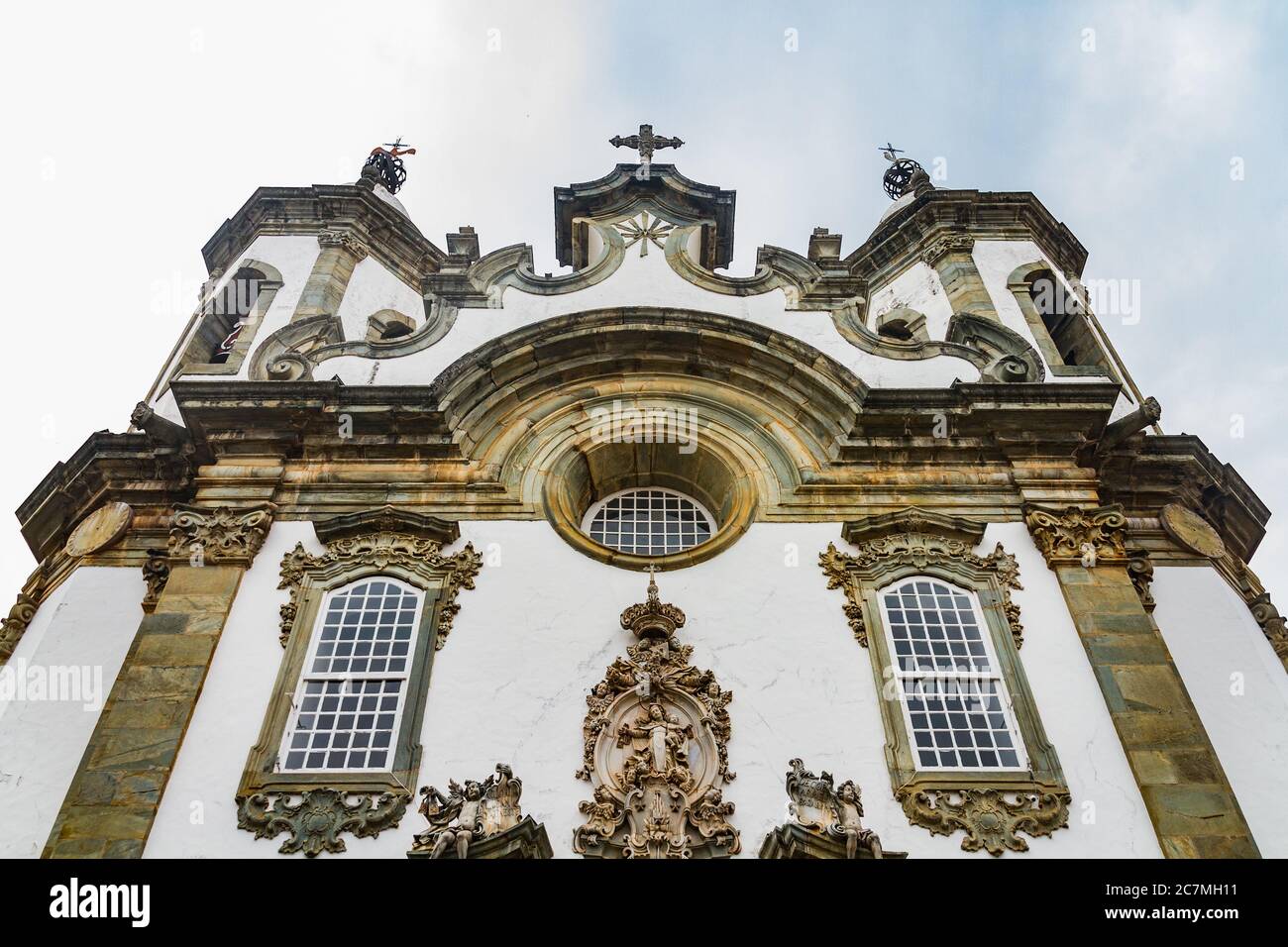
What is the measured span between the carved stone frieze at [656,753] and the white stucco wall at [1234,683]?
495cm

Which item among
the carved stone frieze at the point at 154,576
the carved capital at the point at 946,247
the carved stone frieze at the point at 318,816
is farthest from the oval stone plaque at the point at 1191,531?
the carved stone frieze at the point at 154,576

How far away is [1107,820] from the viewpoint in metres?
9.34

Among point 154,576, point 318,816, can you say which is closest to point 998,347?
point 318,816

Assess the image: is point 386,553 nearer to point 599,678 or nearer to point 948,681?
point 599,678

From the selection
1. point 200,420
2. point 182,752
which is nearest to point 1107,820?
point 182,752

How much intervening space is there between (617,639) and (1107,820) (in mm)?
4673

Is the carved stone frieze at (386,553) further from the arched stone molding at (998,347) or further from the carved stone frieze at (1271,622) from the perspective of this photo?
the carved stone frieze at (1271,622)

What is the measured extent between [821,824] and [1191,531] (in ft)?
21.6

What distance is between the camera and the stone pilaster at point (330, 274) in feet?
53.3

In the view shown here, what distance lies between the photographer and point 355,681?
34.3 feet

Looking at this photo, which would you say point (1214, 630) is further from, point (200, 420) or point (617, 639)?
point (200, 420)

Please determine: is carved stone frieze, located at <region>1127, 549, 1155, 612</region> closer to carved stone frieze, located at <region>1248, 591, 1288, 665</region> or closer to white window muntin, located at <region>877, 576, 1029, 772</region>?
carved stone frieze, located at <region>1248, 591, 1288, 665</region>

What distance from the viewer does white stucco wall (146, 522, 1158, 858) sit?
367 inches

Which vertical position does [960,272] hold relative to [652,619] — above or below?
above
